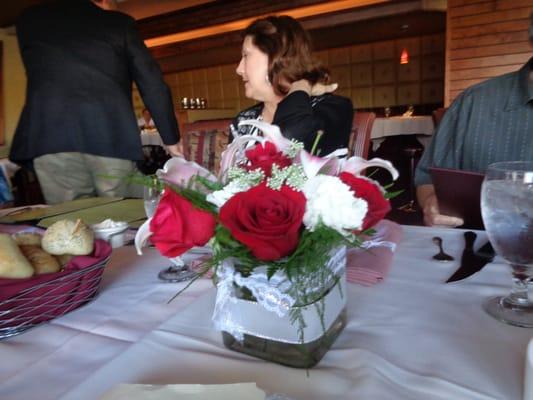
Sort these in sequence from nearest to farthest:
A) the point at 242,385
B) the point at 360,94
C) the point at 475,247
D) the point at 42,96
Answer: the point at 242,385
the point at 475,247
the point at 42,96
the point at 360,94

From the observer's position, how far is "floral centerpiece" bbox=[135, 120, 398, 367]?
35cm

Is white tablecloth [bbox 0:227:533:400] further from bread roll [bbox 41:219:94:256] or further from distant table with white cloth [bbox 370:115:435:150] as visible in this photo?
distant table with white cloth [bbox 370:115:435:150]

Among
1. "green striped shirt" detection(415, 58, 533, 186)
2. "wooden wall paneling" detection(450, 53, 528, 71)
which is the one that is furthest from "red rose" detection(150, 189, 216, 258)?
"wooden wall paneling" detection(450, 53, 528, 71)

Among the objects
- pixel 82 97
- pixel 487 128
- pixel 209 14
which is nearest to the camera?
pixel 487 128

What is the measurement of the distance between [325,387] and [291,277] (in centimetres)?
11

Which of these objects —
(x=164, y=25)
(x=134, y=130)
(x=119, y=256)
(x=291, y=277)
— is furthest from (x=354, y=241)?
(x=164, y=25)

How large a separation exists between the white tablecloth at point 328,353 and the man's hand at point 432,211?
0.30m

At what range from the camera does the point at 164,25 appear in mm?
6887

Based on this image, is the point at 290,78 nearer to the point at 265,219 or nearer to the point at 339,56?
the point at 265,219

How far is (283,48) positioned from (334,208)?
1178 mm

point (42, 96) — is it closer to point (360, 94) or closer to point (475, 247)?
point (475, 247)

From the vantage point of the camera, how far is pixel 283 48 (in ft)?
4.63

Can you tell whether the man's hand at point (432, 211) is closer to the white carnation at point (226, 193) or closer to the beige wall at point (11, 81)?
the white carnation at point (226, 193)

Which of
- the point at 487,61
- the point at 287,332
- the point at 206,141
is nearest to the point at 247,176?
the point at 287,332
